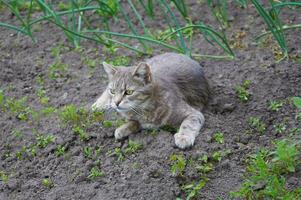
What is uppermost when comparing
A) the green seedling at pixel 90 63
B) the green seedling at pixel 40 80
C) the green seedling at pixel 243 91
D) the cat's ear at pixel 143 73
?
the cat's ear at pixel 143 73

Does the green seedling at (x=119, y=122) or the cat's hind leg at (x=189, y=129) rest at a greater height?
the green seedling at (x=119, y=122)

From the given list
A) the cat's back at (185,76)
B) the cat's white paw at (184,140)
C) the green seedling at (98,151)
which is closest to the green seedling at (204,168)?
the cat's white paw at (184,140)

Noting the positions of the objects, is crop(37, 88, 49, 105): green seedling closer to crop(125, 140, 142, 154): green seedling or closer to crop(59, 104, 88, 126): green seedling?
crop(59, 104, 88, 126): green seedling

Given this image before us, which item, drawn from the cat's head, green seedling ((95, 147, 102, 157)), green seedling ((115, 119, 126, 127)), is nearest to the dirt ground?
green seedling ((95, 147, 102, 157))

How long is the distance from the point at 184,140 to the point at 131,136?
536mm

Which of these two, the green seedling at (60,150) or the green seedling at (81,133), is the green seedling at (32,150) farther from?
Result: the green seedling at (81,133)

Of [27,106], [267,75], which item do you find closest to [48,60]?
[27,106]

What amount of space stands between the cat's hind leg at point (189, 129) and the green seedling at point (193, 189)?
443 millimetres

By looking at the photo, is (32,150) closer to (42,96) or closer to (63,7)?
(42,96)

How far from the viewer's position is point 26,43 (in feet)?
23.4

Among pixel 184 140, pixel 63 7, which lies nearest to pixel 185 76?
pixel 184 140

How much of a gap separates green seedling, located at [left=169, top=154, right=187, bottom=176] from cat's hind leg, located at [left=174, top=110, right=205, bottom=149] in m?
0.14

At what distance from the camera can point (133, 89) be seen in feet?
16.9

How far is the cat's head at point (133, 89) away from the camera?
16.8 ft
